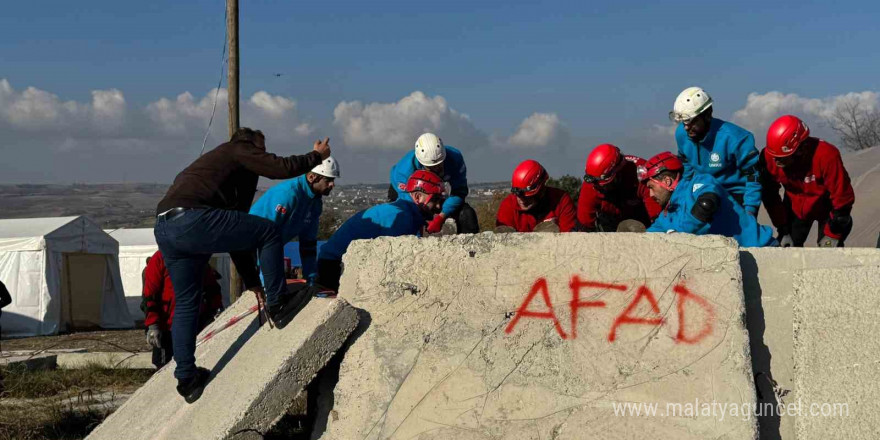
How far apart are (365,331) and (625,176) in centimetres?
306

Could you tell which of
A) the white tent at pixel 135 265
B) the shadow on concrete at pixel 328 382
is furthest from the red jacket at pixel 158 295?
the white tent at pixel 135 265

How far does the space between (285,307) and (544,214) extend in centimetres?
251

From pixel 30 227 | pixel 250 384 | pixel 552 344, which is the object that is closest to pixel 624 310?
pixel 552 344

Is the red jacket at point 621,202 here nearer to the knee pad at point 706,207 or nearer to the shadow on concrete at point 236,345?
the knee pad at point 706,207

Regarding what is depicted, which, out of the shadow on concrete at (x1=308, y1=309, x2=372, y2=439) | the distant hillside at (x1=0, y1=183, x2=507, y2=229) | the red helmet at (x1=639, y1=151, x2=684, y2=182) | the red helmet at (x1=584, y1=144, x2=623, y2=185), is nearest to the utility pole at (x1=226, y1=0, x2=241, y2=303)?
the red helmet at (x1=584, y1=144, x2=623, y2=185)

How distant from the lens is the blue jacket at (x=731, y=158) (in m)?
6.12

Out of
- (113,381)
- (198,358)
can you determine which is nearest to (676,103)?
(198,358)

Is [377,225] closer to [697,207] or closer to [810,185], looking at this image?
[697,207]

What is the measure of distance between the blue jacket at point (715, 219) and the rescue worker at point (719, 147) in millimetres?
994

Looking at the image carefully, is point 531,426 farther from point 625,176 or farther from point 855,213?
point 855,213

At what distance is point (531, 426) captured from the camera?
13.3 feet

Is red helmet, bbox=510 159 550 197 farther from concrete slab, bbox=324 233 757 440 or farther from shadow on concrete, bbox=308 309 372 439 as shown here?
shadow on concrete, bbox=308 309 372 439

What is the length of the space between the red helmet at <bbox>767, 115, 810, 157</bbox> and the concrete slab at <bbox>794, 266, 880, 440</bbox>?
220 centimetres

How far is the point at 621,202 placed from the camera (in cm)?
669
